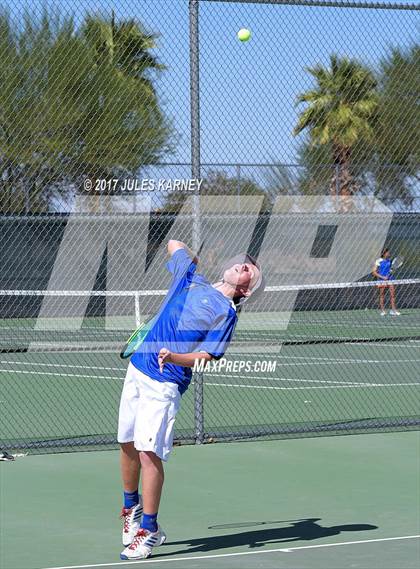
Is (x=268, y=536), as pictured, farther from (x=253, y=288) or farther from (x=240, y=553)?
(x=253, y=288)

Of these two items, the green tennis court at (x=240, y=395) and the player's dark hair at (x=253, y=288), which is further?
the green tennis court at (x=240, y=395)

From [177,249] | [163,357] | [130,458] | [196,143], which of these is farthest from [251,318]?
[163,357]

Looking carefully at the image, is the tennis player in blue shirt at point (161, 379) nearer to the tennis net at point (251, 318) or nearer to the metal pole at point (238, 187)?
the metal pole at point (238, 187)

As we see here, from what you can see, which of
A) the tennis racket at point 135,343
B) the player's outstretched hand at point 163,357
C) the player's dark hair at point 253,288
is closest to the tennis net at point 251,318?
the tennis racket at point 135,343

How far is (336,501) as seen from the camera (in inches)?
359

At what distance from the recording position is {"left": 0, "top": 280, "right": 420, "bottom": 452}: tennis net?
1213 cm

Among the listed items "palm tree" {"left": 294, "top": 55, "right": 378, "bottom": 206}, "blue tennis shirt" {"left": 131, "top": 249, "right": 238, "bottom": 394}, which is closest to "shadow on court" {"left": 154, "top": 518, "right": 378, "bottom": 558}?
"blue tennis shirt" {"left": 131, "top": 249, "right": 238, "bottom": 394}

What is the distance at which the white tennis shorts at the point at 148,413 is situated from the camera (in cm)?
750

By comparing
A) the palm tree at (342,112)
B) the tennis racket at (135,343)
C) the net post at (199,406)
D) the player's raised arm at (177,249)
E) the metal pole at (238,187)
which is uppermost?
the palm tree at (342,112)

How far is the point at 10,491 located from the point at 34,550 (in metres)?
1.72

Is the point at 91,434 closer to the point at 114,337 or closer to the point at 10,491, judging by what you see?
the point at 10,491

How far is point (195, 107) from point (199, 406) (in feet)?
8.41

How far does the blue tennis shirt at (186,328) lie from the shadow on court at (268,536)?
946mm

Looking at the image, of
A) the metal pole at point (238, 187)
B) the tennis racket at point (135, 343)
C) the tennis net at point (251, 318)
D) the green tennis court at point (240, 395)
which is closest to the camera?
the tennis racket at point (135, 343)
